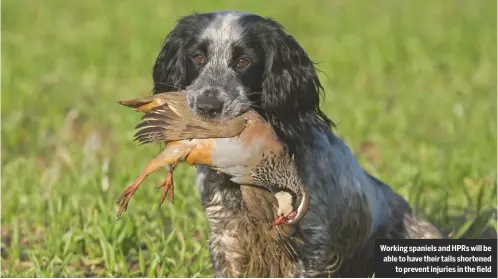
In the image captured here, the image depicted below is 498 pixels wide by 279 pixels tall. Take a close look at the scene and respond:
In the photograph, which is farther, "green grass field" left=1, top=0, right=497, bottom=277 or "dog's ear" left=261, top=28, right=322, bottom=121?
"green grass field" left=1, top=0, right=497, bottom=277

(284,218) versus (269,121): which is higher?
(269,121)

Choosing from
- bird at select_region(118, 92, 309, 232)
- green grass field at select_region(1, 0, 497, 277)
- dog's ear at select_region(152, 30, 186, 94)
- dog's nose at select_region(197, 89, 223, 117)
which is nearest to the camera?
bird at select_region(118, 92, 309, 232)

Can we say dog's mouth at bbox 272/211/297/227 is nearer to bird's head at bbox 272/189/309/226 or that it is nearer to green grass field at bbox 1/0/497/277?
bird's head at bbox 272/189/309/226

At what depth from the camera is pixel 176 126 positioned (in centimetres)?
526

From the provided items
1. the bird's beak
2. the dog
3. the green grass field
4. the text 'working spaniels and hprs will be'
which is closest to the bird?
the bird's beak

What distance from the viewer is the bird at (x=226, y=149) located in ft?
17.1

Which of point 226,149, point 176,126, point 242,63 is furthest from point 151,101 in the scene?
point 242,63

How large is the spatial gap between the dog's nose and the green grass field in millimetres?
838

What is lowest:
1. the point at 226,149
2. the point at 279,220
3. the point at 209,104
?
the point at 279,220

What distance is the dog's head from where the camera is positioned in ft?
18.7

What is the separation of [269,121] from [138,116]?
4.33 meters

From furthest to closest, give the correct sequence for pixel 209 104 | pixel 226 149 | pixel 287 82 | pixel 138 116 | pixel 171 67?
pixel 138 116, pixel 171 67, pixel 287 82, pixel 209 104, pixel 226 149

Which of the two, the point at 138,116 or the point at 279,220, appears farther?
the point at 138,116

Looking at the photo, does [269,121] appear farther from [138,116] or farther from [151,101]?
[138,116]
